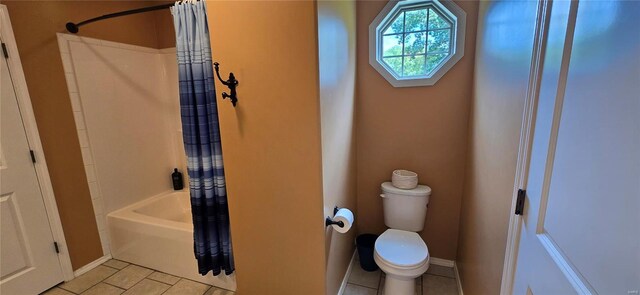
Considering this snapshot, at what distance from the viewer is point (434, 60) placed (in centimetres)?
191

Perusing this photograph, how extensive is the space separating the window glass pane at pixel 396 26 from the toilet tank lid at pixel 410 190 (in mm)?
1230

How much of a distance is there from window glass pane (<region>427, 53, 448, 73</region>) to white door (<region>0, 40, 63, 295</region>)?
2.96 m

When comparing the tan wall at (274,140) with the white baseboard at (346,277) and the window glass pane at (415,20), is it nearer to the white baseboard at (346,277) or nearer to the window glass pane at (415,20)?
the white baseboard at (346,277)

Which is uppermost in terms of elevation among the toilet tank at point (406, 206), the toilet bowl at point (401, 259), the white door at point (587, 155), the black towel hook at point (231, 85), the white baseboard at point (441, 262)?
the black towel hook at point (231, 85)

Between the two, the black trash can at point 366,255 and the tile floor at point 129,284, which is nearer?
the tile floor at point 129,284

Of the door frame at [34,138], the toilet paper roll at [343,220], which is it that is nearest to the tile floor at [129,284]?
the door frame at [34,138]

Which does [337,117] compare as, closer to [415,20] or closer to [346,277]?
[415,20]

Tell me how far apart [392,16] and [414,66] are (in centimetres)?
42

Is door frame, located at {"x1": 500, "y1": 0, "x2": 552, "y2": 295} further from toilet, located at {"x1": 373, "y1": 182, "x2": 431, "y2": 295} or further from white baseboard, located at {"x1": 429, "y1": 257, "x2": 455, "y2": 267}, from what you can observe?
white baseboard, located at {"x1": 429, "y1": 257, "x2": 455, "y2": 267}

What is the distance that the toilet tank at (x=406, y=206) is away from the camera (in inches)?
75.9

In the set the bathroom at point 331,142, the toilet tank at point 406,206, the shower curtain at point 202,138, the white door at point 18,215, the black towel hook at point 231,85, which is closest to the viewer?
the bathroom at point 331,142

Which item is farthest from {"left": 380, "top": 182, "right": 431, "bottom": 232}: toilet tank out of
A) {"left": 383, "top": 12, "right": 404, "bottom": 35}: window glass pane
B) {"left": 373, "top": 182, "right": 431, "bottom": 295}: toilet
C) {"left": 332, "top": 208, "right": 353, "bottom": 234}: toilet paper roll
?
{"left": 383, "top": 12, "right": 404, "bottom": 35}: window glass pane

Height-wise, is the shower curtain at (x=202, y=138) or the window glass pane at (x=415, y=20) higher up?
the window glass pane at (x=415, y=20)

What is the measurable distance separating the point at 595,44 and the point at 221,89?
150cm
